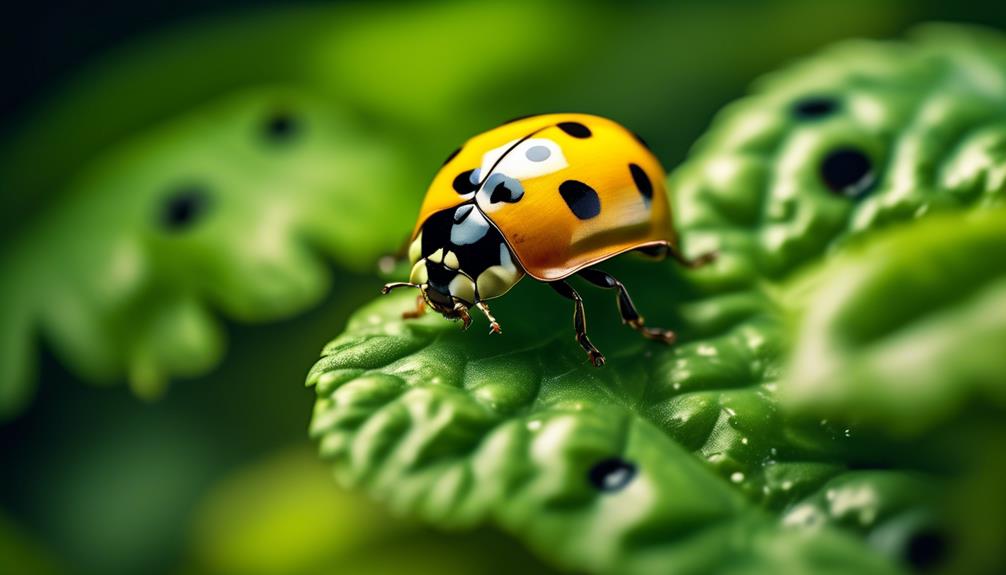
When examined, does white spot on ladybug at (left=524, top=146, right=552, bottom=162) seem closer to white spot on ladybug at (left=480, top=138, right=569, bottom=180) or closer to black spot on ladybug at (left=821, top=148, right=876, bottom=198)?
white spot on ladybug at (left=480, top=138, right=569, bottom=180)

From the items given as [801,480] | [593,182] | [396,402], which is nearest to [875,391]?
[801,480]

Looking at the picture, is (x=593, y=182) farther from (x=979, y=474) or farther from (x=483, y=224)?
(x=979, y=474)

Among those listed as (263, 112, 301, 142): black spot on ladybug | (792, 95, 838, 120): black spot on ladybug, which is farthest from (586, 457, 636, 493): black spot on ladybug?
(263, 112, 301, 142): black spot on ladybug

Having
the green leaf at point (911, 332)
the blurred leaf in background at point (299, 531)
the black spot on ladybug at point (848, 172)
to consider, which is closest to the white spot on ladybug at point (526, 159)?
the black spot on ladybug at point (848, 172)

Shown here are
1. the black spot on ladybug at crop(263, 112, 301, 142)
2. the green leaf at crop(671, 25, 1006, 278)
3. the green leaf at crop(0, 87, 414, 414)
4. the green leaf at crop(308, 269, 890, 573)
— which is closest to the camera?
the green leaf at crop(308, 269, 890, 573)

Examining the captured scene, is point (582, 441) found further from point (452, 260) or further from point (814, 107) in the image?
point (814, 107)

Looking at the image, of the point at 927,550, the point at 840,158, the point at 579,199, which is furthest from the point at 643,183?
the point at 927,550
